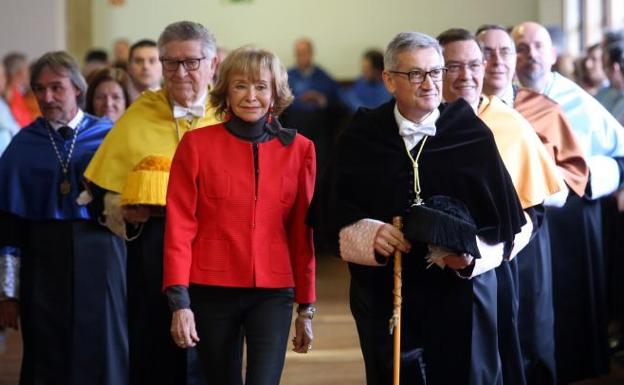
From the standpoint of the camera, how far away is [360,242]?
158 inches

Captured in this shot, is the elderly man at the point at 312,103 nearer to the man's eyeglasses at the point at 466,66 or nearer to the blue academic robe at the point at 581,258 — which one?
the blue academic robe at the point at 581,258

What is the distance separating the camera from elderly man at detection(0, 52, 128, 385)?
5477 millimetres

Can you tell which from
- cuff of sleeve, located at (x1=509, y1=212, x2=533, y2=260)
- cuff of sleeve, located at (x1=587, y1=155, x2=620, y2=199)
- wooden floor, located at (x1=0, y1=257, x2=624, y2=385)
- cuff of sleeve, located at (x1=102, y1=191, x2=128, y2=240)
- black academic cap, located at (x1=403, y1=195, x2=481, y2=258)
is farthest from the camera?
wooden floor, located at (x1=0, y1=257, x2=624, y2=385)

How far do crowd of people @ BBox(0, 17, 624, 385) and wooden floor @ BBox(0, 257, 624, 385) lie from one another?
124 cm

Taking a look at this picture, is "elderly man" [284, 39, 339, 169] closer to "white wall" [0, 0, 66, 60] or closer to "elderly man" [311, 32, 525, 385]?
"white wall" [0, 0, 66, 60]

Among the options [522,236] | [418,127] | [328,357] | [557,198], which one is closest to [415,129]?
[418,127]

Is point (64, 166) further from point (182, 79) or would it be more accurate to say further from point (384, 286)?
point (384, 286)

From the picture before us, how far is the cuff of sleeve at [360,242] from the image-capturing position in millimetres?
3986

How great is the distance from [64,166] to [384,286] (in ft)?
6.49

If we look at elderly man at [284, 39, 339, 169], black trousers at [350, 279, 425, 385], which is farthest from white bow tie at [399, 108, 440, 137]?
elderly man at [284, 39, 339, 169]

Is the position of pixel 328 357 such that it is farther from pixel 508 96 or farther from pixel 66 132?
pixel 66 132

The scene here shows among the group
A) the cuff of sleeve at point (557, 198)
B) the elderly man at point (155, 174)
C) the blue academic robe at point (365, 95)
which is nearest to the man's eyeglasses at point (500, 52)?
the cuff of sleeve at point (557, 198)

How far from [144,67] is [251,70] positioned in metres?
2.64

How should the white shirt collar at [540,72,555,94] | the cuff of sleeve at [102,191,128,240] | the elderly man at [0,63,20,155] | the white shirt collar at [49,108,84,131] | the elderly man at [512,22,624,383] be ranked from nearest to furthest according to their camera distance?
the cuff of sleeve at [102,191,128,240] < the white shirt collar at [49,108,84,131] < the elderly man at [512,22,624,383] < the white shirt collar at [540,72,555,94] < the elderly man at [0,63,20,155]
